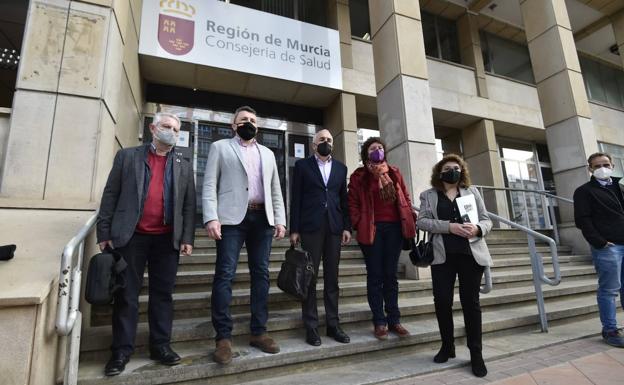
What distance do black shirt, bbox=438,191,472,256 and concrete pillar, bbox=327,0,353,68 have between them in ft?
19.6

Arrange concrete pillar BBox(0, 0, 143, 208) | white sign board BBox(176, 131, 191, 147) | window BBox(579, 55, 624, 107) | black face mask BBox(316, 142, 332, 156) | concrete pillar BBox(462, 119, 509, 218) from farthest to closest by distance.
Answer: window BBox(579, 55, 624, 107), concrete pillar BBox(462, 119, 509, 218), white sign board BBox(176, 131, 191, 147), concrete pillar BBox(0, 0, 143, 208), black face mask BBox(316, 142, 332, 156)

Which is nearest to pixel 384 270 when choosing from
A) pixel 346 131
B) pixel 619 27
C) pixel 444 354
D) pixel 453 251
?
pixel 453 251

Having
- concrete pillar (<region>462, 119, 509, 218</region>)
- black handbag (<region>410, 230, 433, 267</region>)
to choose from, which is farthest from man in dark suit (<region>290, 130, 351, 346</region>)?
concrete pillar (<region>462, 119, 509, 218</region>)

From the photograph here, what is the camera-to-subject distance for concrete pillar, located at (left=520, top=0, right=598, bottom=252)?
741cm

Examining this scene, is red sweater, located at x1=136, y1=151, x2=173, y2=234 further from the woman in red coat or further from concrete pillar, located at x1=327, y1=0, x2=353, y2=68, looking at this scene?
concrete pillar, located at x1=327, y1=0, x2=353, y2=68

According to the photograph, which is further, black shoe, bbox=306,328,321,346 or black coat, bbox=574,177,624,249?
black coat, bbox=574,177,624,249

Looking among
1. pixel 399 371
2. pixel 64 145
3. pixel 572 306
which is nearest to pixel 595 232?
pixel 572 306

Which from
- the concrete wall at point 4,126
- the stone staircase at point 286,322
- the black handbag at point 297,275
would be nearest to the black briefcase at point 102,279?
the stone staircase at point 286,322

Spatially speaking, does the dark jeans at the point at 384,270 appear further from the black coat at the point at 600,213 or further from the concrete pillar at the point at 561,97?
the concrete pillar at the point at 561,97

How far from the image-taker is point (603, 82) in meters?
13.1

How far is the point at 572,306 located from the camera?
175 inches

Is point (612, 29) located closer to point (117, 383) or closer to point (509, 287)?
point (509, 287)

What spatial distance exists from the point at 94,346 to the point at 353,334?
2.03 meters

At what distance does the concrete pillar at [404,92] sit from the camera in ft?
17.3
